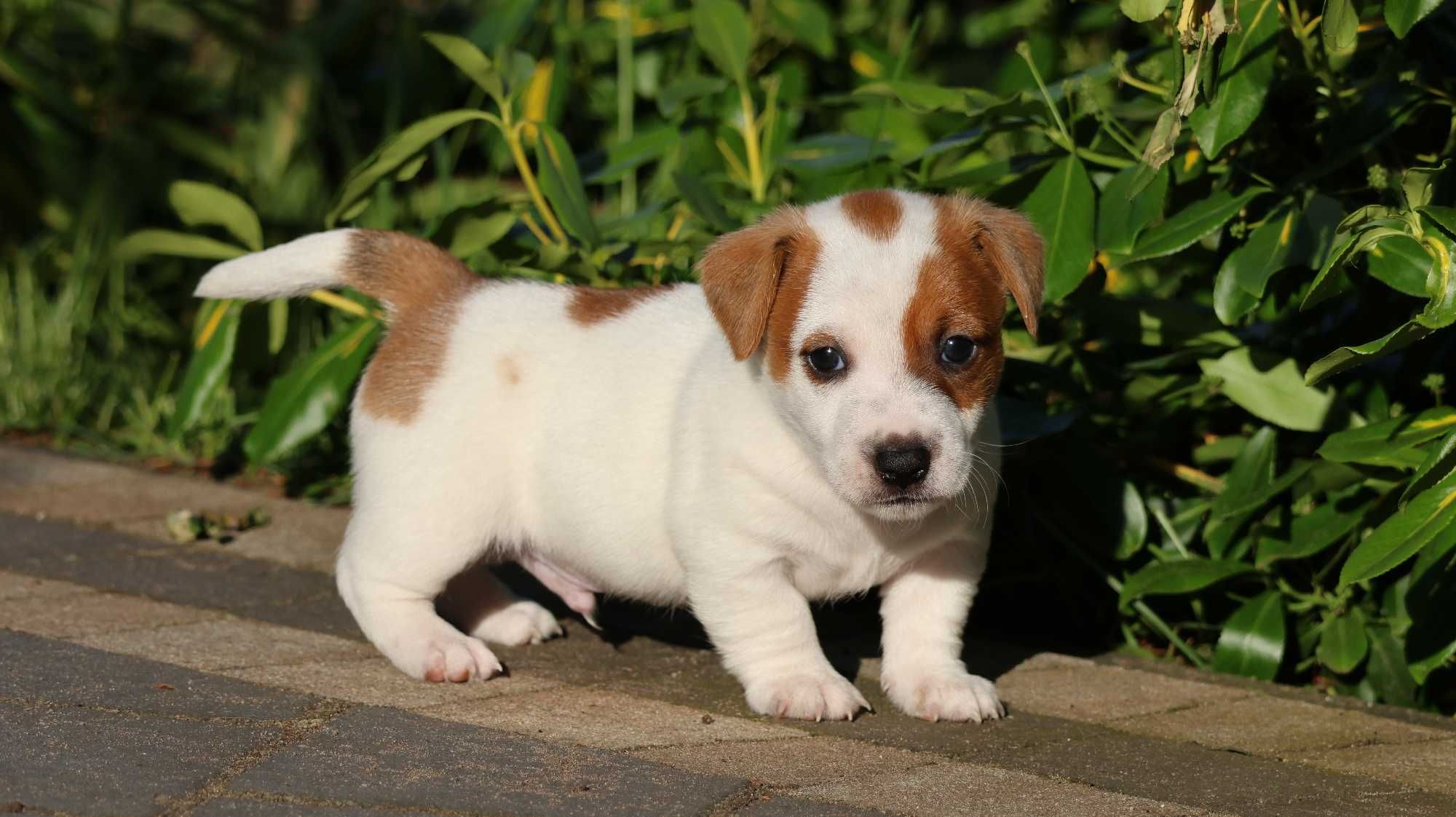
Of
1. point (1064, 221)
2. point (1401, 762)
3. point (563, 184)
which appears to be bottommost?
point (1401, 762)

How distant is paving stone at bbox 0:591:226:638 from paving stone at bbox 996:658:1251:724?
213 centimetres

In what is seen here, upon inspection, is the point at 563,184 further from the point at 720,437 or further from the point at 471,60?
the point at 720,437

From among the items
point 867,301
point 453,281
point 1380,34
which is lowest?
point 453,281

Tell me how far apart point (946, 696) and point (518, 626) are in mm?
1251

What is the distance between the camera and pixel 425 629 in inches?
156

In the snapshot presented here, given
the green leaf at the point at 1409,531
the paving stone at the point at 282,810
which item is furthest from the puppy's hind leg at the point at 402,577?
the green leaf at the point at 1409,531

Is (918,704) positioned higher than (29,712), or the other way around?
(29,712)

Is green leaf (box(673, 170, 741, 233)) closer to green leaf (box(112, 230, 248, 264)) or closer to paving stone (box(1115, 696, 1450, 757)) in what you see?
green leaf (box(112, 230, 248, 264))

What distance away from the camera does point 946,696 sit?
3699 millimetres

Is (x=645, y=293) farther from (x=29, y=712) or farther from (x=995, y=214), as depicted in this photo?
(x=29, y=712)

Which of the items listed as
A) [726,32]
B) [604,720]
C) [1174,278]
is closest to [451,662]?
[604,720]

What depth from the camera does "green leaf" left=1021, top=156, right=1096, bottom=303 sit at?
4156mm

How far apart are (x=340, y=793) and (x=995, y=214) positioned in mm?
2039

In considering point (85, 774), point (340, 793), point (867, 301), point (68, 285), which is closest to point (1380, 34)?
point (867, 301)
